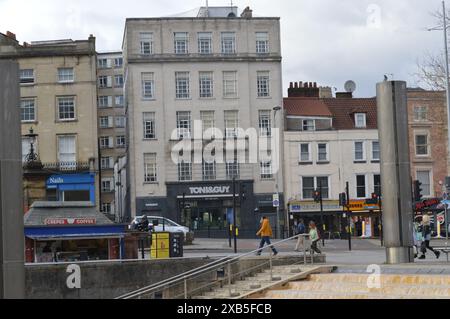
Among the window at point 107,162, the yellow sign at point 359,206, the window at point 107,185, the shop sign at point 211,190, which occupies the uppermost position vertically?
the window at point 107,162

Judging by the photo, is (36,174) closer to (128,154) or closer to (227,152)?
(128,154)

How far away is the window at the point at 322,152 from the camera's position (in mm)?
65312

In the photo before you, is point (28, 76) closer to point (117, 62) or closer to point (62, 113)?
point (62, 113)

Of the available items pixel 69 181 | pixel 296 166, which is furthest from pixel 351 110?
pixel 69 181

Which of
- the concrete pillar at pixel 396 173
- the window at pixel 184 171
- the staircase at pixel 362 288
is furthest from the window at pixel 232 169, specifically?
the staircase at pixel 362 288

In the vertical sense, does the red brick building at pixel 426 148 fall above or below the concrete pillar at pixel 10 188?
above

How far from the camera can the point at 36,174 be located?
58.3 metres

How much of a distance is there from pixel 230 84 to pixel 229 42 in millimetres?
3017

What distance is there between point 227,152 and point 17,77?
49.0m

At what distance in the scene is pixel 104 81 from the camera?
312 ft

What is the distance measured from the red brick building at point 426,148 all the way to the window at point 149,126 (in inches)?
726

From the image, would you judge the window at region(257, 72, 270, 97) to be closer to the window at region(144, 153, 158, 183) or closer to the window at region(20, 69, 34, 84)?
the window at region(144, 153, 158, 183)

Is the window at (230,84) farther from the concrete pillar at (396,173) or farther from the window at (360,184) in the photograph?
the concrete pillar at (396,173)

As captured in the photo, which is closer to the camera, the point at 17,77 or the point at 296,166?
the point at 17,77
